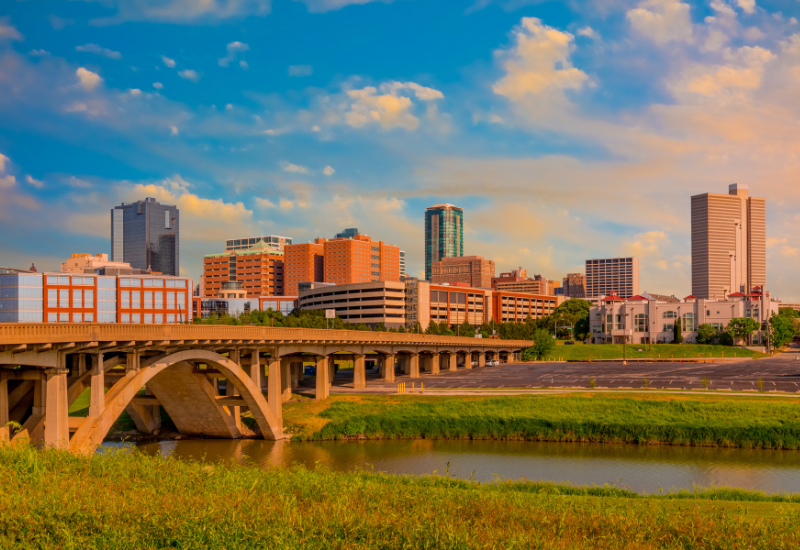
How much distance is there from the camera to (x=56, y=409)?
3150cm

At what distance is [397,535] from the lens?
54.6ft

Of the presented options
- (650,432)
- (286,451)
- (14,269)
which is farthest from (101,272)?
(650,432)

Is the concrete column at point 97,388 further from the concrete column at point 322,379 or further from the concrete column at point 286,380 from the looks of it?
the concrete column at point 322,379

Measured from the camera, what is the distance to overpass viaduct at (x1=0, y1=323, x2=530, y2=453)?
31156 mm

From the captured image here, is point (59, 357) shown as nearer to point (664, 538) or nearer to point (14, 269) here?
point (664, 538)

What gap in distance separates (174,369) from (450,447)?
21250mm

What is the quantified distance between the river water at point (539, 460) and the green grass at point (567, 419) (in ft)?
5.16

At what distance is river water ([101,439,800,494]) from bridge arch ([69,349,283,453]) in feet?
4.48

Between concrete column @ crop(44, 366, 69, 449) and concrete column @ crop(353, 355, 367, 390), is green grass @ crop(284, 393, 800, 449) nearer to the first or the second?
concrete column @ crop(353, 355, 367, 390)

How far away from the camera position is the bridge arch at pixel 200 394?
4459 cm

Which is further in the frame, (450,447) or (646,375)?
(646,375)

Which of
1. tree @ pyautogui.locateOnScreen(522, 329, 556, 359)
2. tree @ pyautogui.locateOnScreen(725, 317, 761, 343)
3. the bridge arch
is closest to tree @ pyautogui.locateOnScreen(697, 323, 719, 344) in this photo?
tree @ pyautogui.locateOnScreen(725, 317, 761, 343)

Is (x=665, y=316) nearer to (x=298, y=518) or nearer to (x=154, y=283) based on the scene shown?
(x=154, y=283)

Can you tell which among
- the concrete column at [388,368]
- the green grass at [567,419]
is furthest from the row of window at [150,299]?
the green grass at [567,419]
